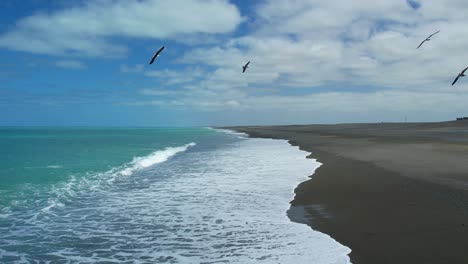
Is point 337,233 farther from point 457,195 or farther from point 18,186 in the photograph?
point 18,186

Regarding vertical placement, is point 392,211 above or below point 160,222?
above

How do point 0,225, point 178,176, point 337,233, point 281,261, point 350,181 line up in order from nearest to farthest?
point 281,261 → point 337,233 → point 0,225 → point 350,181 → point 178,176

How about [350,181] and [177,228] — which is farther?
[350,181]

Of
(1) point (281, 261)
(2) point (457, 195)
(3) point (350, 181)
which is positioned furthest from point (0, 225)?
(2) point (457, 195)

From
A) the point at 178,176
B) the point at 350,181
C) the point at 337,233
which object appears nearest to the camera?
the point at 337,233

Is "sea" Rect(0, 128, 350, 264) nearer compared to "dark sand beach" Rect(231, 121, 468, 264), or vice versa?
"dark sand beach" Rect(231, 121, 468, 264)

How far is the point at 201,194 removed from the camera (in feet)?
40.8

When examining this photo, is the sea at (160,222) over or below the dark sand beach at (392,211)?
below

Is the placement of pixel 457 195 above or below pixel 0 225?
above

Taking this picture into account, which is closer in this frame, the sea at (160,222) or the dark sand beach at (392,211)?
the dark sand beach at (392,211)

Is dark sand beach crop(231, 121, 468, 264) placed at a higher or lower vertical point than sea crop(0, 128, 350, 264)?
higher

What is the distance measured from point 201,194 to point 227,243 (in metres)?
5.39

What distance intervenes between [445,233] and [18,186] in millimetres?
Result: 15998

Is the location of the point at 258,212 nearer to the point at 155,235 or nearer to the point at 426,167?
the point at 155,235
